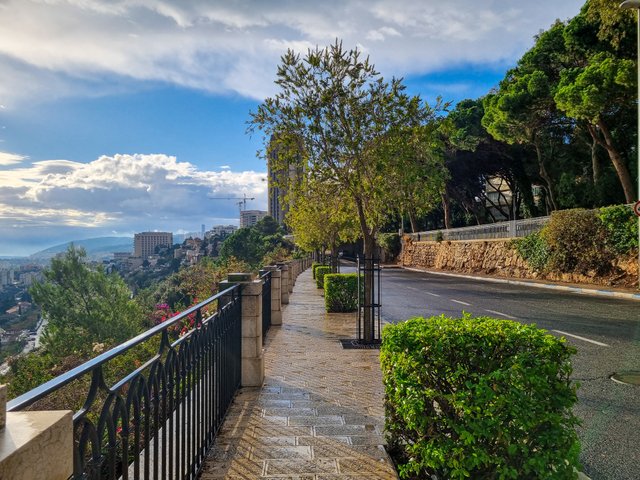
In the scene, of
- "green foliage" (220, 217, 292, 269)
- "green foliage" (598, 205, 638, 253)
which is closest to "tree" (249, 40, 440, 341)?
"green foliage" (598, 205, 638, 253)

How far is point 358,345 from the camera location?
8625 mm

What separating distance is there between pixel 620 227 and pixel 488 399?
1900 cm

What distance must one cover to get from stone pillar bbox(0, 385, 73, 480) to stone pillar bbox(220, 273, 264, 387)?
4.32m

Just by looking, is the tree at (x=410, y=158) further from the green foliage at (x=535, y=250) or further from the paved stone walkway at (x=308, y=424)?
the green foliage at (x=535, y=250)

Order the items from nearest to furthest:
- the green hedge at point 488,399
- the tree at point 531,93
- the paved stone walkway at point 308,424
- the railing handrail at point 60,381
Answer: the railing handrail at point 60,381
the green hedge at point 488,399
the paved stone walkway at point 308,424
the tree at point 531,93

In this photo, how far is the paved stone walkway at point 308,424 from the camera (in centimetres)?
363

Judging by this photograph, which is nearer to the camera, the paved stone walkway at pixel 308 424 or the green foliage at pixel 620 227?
the paved stone walkway at pixel 308 424

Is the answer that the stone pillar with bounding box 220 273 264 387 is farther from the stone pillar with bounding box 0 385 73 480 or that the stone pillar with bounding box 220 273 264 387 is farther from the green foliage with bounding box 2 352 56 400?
the green foliage with bounding box 2 352 56 400

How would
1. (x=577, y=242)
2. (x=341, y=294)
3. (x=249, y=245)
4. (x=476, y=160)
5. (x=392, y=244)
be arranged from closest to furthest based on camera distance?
(x=341, y=294) < (x=577, y=242) < (x=476, y=160) < (x=392, y=244) < (x=249, y=245)

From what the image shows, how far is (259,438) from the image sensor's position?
4266mm

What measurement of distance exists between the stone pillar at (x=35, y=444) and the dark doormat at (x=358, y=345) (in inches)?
285

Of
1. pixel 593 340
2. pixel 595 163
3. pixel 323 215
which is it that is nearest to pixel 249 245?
pixel 595 163

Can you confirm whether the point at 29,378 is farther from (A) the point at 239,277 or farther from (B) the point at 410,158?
(B) the point at 410,158

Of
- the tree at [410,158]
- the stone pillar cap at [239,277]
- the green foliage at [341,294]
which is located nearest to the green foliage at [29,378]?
the green foliage at [341,294]
